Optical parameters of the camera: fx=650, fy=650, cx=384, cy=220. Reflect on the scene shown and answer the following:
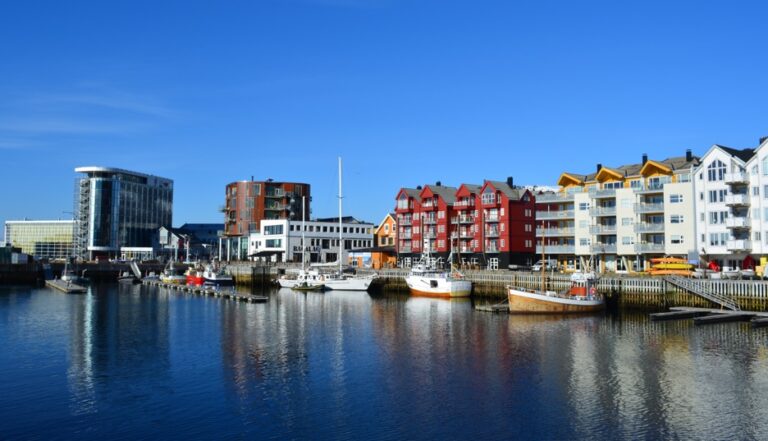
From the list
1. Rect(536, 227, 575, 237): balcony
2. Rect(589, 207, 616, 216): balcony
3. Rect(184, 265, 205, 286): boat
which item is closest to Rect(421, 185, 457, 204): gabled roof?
Rect(536, 227, 575, 237): balcony

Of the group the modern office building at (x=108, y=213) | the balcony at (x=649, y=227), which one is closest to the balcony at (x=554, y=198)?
the balcony at (x=649, y=227)

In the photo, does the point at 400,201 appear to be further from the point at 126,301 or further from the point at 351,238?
the point at 126,301

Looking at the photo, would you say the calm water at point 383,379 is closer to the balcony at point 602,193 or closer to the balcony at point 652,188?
the balcony at point 652,188

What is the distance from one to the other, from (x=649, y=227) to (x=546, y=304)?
32.1 metres

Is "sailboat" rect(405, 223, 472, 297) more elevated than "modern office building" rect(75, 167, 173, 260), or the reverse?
"modern office building" rect(75, 167, 173, 260)

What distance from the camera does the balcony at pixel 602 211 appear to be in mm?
92000

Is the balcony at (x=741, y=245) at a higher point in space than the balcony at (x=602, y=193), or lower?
lower

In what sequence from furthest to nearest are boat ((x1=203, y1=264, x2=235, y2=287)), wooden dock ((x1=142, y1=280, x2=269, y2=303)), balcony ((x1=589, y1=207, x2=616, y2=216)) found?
boat ((x1=203, y1=264, x2=235, y2=287)), balcony ((x1=589, y1=207, x2=616, y2=216)), wooden dock ((x1=142, y1=280, x2=269, y2=303))

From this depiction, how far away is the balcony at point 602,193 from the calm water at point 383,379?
3655 cm

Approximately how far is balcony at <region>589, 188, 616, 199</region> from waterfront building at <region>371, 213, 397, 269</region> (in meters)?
38.7

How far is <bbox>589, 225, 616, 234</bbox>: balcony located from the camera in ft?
302

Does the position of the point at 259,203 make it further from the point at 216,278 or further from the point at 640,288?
the point at 640,288

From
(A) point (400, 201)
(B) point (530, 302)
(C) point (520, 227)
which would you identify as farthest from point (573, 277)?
(A) point (400, 201)

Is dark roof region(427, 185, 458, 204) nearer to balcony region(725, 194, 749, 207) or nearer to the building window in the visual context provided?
the building window
